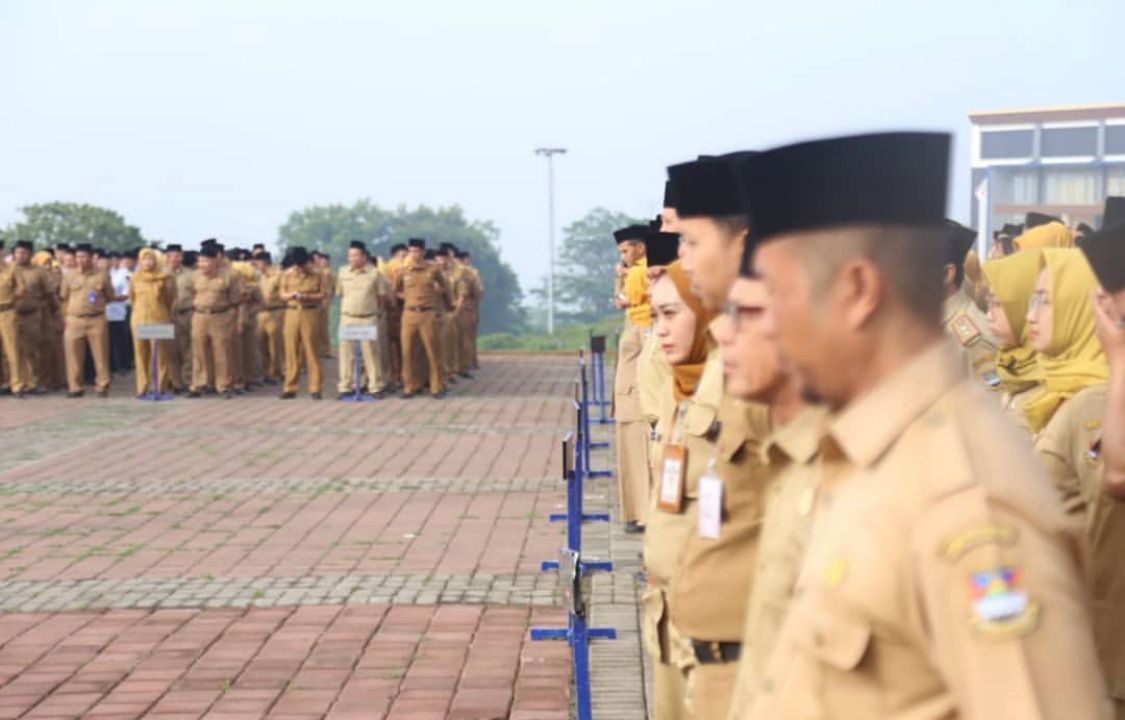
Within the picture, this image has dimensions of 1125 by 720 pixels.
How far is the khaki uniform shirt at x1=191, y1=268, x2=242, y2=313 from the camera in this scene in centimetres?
2211

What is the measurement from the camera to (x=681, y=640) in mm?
3957

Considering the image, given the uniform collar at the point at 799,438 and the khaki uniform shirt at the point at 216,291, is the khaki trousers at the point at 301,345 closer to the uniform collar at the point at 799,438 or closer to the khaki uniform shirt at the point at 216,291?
the khaki uniform shirt at the point at 216,291

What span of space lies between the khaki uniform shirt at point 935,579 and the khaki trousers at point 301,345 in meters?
19.8

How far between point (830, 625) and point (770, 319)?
36 centimetres

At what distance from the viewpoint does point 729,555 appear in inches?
144

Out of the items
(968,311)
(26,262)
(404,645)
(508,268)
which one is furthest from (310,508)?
(508,268)

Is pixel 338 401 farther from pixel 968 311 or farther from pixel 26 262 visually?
pixel 968 311

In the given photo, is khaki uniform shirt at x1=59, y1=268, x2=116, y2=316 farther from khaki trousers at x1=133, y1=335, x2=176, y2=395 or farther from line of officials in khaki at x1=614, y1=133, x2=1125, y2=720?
line of officials in khaki at x1=614, y1=133, x2=1125, y2=720

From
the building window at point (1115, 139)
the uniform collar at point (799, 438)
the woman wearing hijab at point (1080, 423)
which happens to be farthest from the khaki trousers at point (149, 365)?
the building window at point (1115, 139)

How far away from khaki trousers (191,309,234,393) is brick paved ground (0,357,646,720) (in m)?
5.04

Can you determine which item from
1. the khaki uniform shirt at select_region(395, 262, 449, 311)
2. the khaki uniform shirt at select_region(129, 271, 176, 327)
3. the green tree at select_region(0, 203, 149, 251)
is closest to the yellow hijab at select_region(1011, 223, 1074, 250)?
the khaki uniform shirt at select_region(395, 262, 449, 311)

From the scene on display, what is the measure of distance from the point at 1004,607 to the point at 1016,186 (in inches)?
2450

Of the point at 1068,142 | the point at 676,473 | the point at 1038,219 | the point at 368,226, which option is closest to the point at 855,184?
the point at 676,473

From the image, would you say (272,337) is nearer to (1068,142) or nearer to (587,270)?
(1068,142)
